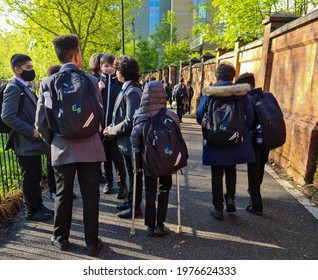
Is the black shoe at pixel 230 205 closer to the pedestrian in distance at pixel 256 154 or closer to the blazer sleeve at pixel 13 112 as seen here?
the pedestrian in distance at pixel 256 154

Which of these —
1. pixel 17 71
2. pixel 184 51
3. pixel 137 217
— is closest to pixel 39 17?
pixel 17 71

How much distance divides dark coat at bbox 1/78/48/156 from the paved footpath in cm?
97

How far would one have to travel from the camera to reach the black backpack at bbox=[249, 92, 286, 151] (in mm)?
3969

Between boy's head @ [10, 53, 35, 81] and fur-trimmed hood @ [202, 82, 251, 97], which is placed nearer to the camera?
fur-trimmed hood @ [202, 82, 251, 97]

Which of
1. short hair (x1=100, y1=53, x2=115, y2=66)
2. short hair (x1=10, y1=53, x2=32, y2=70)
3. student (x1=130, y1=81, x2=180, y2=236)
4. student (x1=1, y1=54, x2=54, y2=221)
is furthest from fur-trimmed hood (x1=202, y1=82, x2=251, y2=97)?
short hair (x1=10, y1=53, x2=32, y2=70)

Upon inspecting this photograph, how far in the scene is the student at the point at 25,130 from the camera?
3617 mm

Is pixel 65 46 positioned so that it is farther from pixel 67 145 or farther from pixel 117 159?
pixel 117 159

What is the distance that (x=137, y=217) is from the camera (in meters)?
4.13

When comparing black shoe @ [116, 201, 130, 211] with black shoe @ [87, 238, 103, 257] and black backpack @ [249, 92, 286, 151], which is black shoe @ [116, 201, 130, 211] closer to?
Answer: black shoe @ [87, 238, 103, 257]

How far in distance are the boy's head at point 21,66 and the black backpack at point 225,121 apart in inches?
91.9

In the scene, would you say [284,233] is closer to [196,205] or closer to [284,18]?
[196,205]

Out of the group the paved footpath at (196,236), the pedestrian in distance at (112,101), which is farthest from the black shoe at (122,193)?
the paved footpath at (196,236)

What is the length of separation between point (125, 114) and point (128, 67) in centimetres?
60
